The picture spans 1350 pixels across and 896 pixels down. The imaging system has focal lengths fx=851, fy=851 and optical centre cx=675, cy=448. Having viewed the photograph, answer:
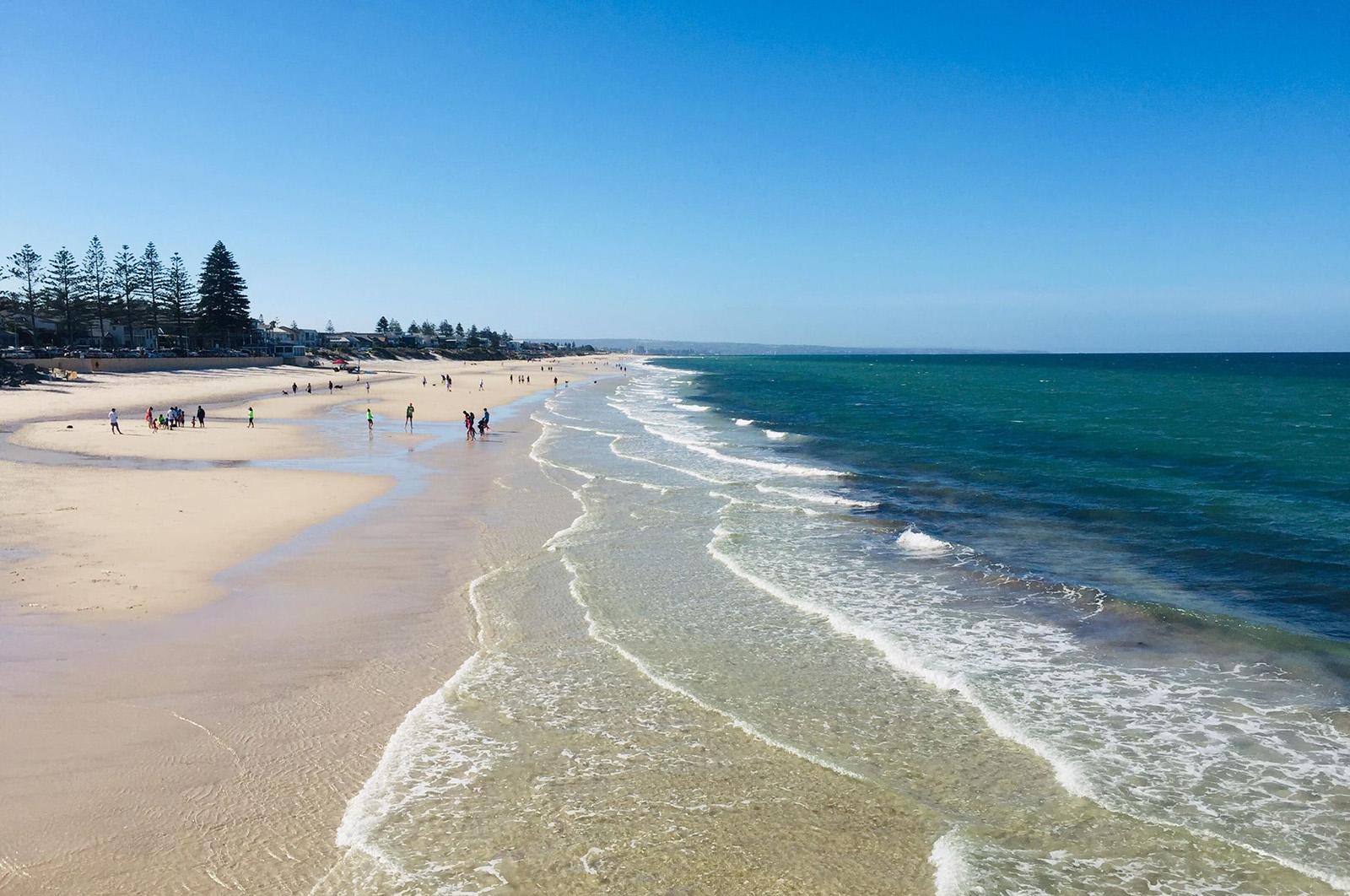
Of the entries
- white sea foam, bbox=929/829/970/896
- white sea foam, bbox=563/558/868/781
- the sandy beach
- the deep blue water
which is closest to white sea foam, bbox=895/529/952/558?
the deep blue water

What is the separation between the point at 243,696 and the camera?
8.53m

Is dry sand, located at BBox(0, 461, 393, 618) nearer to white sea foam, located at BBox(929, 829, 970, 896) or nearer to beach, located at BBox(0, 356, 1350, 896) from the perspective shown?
beach, located at BBox(0, 356, 1350, 896)

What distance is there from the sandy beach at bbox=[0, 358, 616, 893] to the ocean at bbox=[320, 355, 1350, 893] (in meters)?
0.63

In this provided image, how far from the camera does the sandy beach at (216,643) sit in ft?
19.7

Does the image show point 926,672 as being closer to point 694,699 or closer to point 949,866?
point 694,699

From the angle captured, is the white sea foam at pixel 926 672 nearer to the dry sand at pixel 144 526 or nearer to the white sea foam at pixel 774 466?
the dry sand at pixel 144 526

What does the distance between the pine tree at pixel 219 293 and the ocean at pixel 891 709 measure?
90.9 meters

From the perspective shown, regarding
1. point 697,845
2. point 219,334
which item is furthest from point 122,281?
point 697,845

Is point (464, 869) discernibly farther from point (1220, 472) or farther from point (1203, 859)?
point (1220, 472)

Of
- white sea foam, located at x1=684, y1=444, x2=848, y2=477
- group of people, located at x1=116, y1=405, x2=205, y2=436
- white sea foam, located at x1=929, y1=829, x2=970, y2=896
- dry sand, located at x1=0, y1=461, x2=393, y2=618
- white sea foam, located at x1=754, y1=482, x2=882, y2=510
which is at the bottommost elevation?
white sea foam, located at x1=929, y1=829, x2=970, y2=896

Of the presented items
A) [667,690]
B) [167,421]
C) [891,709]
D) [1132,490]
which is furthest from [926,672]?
[167,421]

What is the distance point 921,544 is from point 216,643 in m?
12.1

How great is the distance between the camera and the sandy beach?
6.00 metres

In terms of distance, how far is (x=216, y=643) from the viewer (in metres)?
10.1
